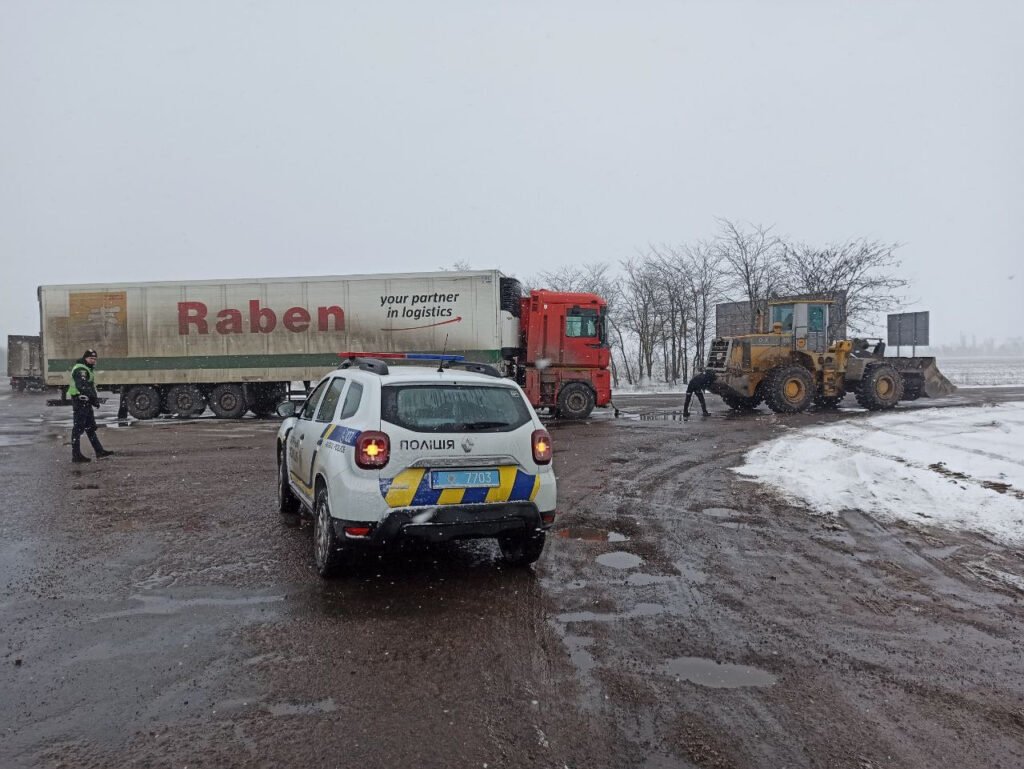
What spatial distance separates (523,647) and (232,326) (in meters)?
17.2

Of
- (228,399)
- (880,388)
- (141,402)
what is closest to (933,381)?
(880,388)

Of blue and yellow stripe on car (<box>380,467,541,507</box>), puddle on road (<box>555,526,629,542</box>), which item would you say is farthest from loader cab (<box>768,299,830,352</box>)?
blue and yellow stripe on car (<box>380,467,541,507</box>)

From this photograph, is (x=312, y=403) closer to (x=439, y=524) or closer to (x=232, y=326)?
(x=439, y=524)

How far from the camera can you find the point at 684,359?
119 ft

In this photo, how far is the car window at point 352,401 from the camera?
536 centimetres

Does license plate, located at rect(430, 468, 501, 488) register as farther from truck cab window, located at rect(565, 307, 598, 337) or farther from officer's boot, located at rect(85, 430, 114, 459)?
truck cab window, located at rect(565, 307, 598, 337)

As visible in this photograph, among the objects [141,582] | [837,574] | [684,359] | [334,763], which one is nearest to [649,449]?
[837,574]

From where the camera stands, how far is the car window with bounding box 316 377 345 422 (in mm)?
5910

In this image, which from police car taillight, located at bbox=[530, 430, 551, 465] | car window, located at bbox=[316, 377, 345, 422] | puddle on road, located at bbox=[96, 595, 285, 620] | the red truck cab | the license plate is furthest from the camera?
the red truck cab

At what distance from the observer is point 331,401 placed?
611 cm

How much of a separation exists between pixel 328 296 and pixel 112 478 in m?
9.83

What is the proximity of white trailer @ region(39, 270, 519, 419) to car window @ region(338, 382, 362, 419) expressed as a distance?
13214mm

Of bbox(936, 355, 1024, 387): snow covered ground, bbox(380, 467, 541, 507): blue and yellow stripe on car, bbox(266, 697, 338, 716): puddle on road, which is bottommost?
bbox(266, 697, 338, 716): puddle on road

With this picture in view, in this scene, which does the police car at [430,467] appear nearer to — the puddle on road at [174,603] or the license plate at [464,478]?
the license plate at [464,478]
